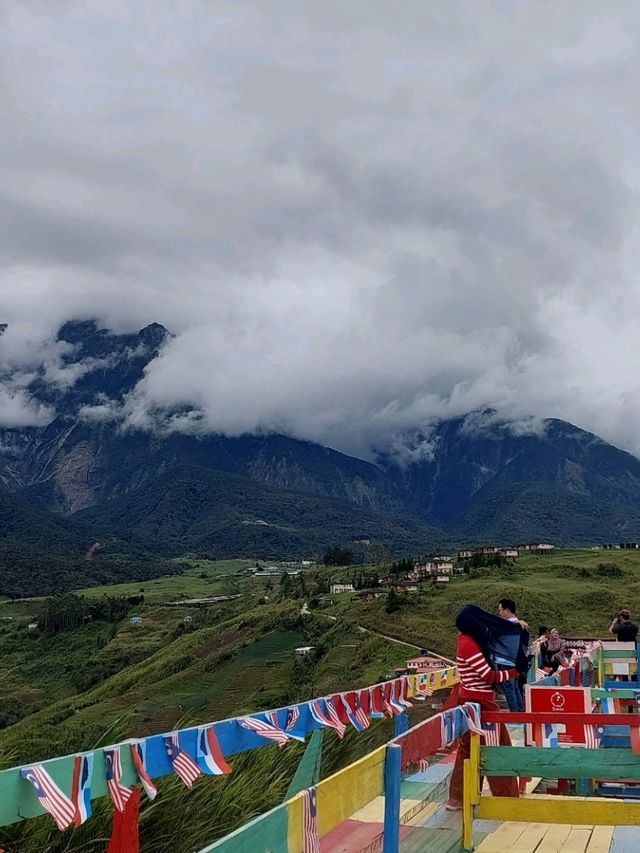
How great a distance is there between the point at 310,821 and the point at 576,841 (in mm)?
2692

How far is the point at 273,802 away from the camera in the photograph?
19.8ft

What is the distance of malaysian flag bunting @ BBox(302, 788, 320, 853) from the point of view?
2.60m

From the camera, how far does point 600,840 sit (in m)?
4.64

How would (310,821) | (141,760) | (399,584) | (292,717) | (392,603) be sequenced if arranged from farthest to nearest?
(399,584) → (392,603) → (292,717) → (141,760) → (310,821)

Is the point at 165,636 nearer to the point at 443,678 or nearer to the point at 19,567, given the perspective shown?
the point at 443,678

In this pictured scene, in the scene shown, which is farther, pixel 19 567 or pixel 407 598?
pixel 19 567

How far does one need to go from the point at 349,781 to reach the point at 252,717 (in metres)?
1.99

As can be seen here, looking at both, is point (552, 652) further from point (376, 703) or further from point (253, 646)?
point (253, 646)

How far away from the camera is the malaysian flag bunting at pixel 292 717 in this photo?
17.4ft

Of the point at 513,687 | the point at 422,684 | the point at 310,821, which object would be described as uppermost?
the point at 310,821

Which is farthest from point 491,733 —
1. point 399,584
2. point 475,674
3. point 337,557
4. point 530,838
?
point 337,557

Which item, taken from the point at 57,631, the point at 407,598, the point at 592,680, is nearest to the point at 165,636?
the point at 57,631

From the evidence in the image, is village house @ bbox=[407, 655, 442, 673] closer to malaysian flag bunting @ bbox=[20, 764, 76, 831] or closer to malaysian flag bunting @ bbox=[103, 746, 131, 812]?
malaysian flag bunting @ bbox=[103, 746, 131, 812]

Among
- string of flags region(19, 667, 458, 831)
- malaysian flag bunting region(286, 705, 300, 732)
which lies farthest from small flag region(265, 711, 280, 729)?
malaysian flag bunting region(286, 705, 300, 732)
